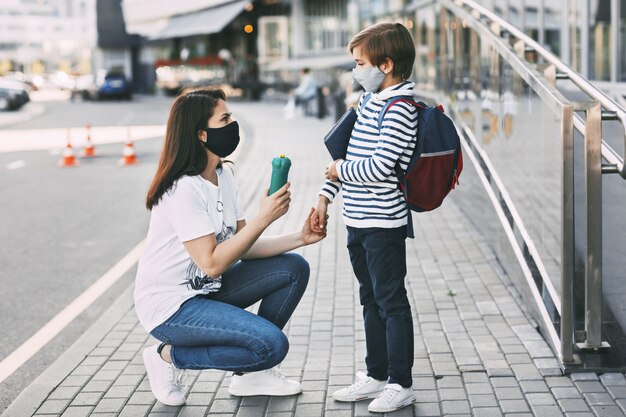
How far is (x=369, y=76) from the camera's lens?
4.04 m

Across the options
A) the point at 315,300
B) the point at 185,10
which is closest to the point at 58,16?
the point at 185,10

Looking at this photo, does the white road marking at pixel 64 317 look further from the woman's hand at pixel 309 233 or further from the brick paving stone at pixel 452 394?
the brick paving stone at pixel 452 394

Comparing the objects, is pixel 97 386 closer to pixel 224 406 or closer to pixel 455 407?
pixel 224 406

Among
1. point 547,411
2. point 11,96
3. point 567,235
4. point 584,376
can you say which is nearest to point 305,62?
point 11,96

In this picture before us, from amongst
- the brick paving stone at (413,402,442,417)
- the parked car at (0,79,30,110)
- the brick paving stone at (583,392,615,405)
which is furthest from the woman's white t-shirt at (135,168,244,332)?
the parked car at (0,79,30,110)

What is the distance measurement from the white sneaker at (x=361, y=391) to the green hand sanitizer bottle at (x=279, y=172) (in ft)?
3.27

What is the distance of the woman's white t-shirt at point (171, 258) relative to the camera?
415cm

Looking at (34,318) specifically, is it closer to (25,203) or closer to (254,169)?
(25,203)

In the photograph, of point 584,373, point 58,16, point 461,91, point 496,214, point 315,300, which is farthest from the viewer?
point 58,16

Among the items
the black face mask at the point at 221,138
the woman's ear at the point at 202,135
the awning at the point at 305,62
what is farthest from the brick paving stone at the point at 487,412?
the awning at the point at 305,62

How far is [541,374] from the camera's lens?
4.66m

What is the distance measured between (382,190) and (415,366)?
3.91 ft

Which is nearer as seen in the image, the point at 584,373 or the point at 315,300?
the point at 584,373

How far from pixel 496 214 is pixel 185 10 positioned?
60.7 meters
